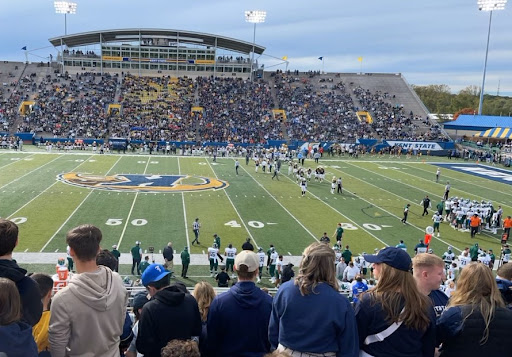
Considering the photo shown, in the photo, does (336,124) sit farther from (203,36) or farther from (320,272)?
(320,272)

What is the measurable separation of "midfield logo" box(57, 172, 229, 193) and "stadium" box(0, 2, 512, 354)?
169 mm

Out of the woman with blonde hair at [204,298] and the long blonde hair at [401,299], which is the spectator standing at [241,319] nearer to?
the woman with blonde hair at [204,298]

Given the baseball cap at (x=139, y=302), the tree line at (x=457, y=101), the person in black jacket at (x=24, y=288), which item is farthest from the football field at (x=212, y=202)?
the tree line at (x=457, y=101)

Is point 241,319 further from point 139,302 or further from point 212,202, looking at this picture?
point 212,202

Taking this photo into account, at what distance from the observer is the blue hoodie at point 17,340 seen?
2740 millimetres

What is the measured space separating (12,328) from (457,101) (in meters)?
109

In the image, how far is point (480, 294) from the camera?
3326mm

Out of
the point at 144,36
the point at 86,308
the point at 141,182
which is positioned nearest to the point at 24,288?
the point at 86,308

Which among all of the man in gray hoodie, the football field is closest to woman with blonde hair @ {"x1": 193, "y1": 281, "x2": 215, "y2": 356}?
the man in gray hoodie

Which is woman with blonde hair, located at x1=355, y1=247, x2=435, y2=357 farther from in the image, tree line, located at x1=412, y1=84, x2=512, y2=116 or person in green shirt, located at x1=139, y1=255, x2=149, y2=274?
tree line, located at x1=412, y1=84, x2=512, y2=116

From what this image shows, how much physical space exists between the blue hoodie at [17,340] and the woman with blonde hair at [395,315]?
6.97ft

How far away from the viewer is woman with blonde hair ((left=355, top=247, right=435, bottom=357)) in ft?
10.3

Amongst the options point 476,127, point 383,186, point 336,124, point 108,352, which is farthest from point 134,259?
point 476,127

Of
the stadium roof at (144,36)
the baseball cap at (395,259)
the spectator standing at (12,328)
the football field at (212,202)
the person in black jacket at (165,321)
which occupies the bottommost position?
the football field at (212,202)
